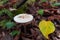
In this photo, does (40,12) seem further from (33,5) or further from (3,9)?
(3,9)

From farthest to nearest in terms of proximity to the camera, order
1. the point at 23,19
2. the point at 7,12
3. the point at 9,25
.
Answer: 1. the point at 7,12
2. the point at 9,25
3. the point at 23,19

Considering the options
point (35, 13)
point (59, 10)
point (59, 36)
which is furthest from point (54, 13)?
point (59, 36)

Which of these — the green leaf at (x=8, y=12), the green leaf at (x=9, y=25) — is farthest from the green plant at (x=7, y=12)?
the green leaf at (x=9, y=25)

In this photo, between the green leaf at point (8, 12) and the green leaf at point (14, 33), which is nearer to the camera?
the green leaf at point (14, 33)

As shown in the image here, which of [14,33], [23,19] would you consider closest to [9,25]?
[14,33]

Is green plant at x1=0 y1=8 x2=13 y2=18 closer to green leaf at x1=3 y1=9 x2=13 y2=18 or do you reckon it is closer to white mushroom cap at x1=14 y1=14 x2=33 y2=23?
green leaf at x1=3 y1=9 x2=13 y2=18

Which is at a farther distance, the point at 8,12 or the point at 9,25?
the point at 8,12

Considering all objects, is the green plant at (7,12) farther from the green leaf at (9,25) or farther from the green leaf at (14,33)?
the green leaf at (14,33)

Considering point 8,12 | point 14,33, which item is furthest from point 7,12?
point 14,33

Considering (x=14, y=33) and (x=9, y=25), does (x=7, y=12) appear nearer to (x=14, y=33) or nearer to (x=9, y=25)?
(x=9, y=25)

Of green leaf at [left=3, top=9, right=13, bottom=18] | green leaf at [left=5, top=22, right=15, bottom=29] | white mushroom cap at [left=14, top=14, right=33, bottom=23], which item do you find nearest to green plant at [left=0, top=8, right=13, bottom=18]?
green leaf at [left=3, top=9, right=13, bottom=18]

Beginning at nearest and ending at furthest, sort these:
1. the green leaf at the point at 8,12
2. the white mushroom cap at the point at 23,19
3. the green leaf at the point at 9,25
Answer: the white mushroom cap at the point at 23,19 → the green leaf at the point at 9,25 → the green leaf at the point at 8,12

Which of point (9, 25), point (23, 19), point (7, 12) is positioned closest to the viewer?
point (23, 19)

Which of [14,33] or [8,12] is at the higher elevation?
[8,12]
